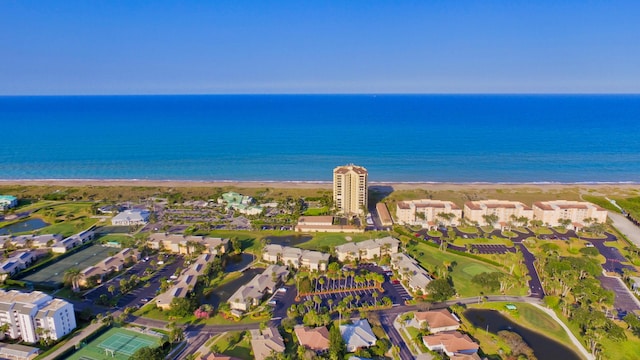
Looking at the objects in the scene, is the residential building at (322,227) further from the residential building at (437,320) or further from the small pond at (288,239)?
the residential building at (437,320)

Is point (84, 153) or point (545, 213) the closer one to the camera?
point (545, 213)

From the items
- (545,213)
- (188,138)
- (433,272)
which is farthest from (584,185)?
(188,138)

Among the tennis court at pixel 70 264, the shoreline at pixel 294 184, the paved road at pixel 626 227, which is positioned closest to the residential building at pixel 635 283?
the paved road at pixel 626 227

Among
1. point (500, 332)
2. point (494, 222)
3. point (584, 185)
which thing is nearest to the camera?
point (500, 332)

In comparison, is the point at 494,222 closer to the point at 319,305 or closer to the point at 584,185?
the point at 319,305

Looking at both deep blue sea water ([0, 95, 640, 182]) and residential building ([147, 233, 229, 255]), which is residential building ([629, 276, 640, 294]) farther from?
deep blue sea water ([0, 95, 640, 182])

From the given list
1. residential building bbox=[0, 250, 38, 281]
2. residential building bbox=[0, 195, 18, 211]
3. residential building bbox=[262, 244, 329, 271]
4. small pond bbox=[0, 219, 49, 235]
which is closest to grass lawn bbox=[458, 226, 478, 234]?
residential building bbox=[262, 244, 329, 271]
